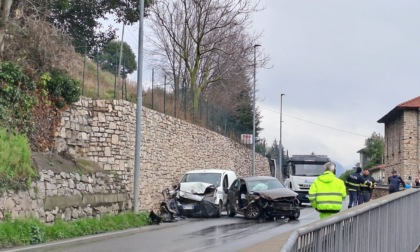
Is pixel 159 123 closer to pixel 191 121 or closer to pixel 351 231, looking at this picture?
pixel 191 121

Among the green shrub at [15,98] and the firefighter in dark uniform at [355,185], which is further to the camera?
the firefighter in dark uniform at [355,185]

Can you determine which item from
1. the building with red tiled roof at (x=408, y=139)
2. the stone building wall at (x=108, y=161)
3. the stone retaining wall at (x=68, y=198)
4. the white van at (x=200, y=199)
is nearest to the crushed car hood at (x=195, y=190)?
the white van at (x=200, y=199)

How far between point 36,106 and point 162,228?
17.1 ft

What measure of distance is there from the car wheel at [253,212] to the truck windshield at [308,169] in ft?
41.3

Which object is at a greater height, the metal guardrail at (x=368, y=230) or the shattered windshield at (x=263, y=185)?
the shattered windshield at (x=263, y=185)

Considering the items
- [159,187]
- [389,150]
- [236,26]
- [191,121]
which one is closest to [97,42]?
[159,187]

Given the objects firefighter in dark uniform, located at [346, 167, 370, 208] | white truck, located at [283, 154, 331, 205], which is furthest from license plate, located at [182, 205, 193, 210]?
white truck, located at [283, 154, 331, 205]

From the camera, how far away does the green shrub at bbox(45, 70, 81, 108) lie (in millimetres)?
22094

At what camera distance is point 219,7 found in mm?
42250

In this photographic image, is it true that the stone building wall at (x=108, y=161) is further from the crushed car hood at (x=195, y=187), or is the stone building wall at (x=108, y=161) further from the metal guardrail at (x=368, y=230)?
the metal guardrail at (x=368, y=230)

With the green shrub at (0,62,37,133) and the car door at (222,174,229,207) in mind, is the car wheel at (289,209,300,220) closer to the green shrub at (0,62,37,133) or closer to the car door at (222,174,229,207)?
the car door at (222,174,229,207)

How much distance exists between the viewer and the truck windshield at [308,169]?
3762 cm

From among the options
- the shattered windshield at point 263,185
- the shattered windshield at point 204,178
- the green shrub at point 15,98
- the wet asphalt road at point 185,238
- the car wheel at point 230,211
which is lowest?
the wet asphalt road at point 185,238

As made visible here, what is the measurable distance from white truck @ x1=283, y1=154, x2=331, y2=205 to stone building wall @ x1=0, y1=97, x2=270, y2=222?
16.4 feet
